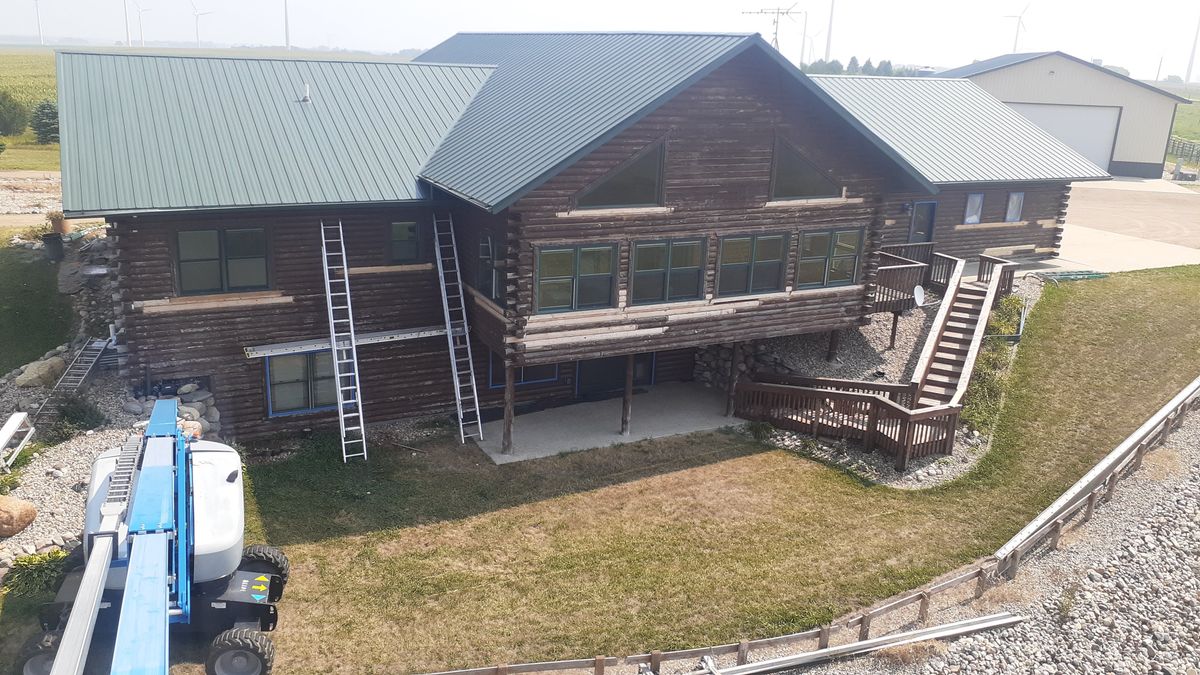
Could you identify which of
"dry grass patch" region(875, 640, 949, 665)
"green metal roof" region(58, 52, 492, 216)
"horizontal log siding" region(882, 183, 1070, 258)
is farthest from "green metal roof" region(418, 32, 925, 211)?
"dry grass patch" region(875, 640, 949, 665)

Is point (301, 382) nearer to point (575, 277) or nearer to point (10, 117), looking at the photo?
point (575, 277)

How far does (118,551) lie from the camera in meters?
11.6

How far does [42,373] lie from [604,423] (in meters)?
13.2

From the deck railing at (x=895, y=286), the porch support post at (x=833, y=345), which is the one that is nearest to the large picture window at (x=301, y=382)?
the porch support post at (x=833, y=345)

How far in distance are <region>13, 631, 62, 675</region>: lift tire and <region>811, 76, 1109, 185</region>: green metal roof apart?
1005 inches

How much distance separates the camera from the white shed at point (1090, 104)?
50.8 m

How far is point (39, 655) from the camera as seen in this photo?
39.1 feet

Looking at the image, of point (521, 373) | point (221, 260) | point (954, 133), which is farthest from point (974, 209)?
point (221, 260)

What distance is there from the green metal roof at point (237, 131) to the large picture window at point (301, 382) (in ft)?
12.8

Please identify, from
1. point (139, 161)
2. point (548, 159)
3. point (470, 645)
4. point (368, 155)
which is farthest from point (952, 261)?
point (139, 161)

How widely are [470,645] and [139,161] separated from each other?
13059mm

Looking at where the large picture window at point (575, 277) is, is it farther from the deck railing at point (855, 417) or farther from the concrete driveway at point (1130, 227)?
the concrete driveway at point (1130, 227)

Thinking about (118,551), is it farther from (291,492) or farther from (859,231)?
(859,231)

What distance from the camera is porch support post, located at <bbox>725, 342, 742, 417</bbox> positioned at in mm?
23047
